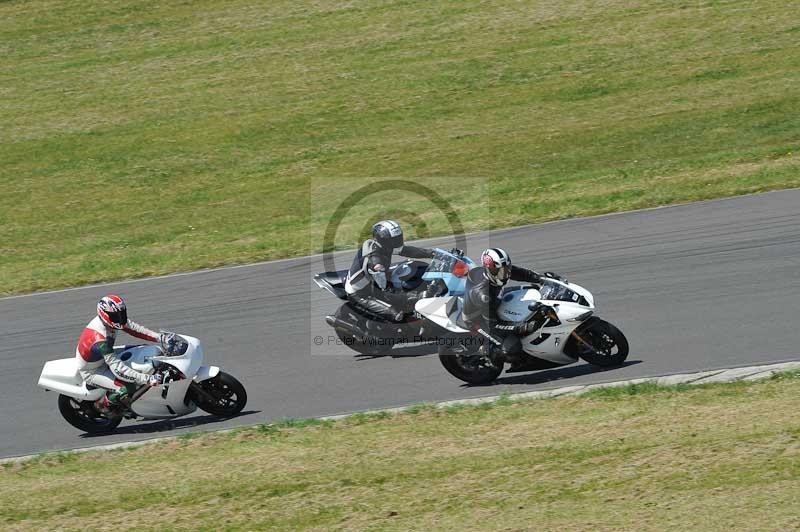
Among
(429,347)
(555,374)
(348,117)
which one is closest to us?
(555,374)

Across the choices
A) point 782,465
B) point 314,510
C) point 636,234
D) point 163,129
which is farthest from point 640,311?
point 163,129

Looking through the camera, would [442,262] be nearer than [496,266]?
No

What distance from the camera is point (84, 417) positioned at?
13328 mm

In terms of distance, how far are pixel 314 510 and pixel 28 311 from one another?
432 inches

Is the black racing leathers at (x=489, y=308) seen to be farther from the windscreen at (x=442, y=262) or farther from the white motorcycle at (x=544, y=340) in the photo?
the windscreen at (x=442, y=262)

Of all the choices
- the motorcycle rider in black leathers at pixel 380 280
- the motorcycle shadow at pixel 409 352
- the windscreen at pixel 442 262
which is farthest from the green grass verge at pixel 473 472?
the windscreen at pixel 442 262

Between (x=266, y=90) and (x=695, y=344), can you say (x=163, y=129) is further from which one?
(x=695, y=344)

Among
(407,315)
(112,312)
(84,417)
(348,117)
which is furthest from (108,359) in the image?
(348,117)

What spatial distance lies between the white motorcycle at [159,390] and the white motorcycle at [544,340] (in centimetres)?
268

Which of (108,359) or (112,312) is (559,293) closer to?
(112,312)

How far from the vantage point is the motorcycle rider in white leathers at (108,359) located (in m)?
12.7

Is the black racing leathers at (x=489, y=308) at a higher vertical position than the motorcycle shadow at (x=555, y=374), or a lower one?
higher

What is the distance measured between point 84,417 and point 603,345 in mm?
6303

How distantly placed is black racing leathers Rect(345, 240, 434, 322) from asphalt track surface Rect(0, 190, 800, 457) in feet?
2.15
